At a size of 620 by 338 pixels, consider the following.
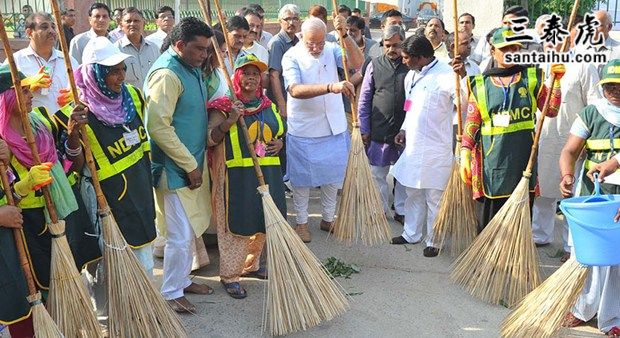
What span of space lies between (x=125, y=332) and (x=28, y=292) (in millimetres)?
568

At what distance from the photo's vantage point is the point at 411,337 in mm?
3709

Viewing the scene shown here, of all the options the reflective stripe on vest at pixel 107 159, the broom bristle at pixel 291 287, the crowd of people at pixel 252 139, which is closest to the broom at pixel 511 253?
the crowd of people at pixel 252 139

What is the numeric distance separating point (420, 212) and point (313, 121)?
108 cm

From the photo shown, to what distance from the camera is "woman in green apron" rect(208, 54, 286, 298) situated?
156 inches

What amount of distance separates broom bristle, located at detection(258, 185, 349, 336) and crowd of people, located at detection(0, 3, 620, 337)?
38 cm

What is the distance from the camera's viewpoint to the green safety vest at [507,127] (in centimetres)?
418

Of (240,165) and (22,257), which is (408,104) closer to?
(240,165)

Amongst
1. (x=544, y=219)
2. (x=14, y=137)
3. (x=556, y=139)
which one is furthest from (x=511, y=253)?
(x=14, y=137)

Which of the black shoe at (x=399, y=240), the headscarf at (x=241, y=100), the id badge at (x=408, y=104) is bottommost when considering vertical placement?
the black shoe at (x=399, y=240)

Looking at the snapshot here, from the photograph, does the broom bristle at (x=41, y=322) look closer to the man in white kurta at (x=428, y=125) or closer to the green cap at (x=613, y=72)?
the man in white kurta at (x=428, y=125)

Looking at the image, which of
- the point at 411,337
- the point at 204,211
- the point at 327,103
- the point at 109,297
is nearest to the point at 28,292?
the point at 109,297

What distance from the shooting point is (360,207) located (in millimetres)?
4613

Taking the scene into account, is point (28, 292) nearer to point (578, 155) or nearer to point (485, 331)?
point (485, 331)

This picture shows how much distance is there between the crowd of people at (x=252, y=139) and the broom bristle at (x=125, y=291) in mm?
194
